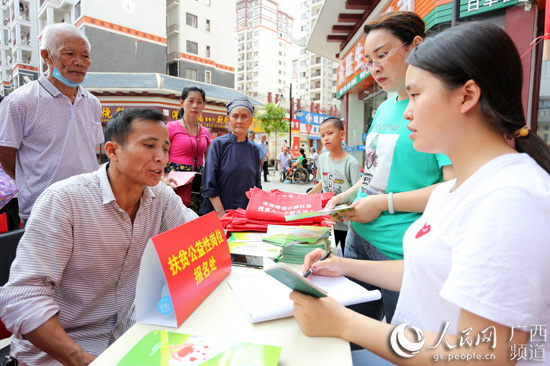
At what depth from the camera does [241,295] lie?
116 cm

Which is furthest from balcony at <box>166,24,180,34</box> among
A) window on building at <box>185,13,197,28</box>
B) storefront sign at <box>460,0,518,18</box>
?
storefront sign at <box>460,0,518,18</box>

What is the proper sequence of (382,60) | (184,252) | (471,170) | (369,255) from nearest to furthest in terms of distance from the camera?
(471,170), (184,252), (382,60), (369,255)

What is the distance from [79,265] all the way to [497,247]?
1405 millimetres

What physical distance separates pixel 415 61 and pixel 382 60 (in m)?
0.68

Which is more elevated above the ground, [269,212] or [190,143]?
[190,143]

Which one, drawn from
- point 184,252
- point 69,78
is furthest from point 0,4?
point 184,252

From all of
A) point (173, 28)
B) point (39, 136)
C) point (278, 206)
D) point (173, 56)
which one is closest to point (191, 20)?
point (173, 28)

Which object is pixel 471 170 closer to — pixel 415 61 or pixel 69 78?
pixel 415 61

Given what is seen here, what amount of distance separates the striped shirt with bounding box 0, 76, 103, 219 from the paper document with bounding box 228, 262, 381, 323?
176 cm

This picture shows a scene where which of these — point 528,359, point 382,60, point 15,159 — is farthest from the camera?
point 15,159

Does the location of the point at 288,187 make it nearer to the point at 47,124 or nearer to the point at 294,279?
the point at 47,124

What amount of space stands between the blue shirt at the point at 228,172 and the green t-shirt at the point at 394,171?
141 centimetres

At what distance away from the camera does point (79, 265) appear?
4.22 feet

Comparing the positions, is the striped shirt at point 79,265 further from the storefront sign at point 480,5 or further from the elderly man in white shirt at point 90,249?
the storefront sign at point 480,5
